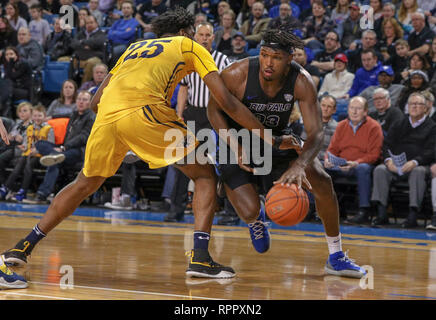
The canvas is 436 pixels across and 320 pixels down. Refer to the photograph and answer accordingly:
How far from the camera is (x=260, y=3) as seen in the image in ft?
40.3

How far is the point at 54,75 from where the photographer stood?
528 inches

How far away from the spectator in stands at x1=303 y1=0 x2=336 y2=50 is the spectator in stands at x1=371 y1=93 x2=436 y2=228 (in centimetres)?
303

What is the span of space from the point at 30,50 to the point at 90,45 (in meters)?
1.20

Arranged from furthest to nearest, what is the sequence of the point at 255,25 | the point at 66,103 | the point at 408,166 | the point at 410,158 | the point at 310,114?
the point at 255,25, the point at 66,103, the point at 410,158, the point at 408,166, the point at 310,114

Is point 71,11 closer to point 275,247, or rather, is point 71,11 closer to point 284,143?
point 275,247

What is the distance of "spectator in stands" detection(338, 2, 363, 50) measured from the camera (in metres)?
11.6

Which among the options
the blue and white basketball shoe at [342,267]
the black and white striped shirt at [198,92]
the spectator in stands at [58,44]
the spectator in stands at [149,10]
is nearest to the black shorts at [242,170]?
the blue and white basketball shoe at [342,267]

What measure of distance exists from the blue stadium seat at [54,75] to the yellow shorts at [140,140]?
8.98 meters

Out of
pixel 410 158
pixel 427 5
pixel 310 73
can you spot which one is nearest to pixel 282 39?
pixel 410 158

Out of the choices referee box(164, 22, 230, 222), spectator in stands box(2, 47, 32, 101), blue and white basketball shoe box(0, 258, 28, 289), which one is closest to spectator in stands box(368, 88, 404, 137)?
referee box(164, 22, 230, 222)

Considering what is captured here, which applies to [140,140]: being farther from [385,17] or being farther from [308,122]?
[385,17]

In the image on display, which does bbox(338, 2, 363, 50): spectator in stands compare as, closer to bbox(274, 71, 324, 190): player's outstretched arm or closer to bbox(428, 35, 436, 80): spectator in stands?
bbox(428, 35, 436, 80): spectator in stands

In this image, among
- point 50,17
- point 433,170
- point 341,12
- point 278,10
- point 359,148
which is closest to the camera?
point 433,170
